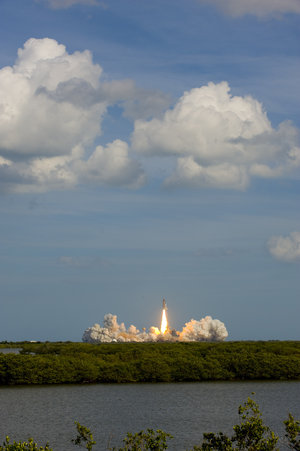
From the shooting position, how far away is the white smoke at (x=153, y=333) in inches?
5049

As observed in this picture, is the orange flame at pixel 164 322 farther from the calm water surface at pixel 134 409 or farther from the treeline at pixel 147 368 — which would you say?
the calm water surface at pixel 134 409

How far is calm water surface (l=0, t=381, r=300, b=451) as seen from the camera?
33156 mm

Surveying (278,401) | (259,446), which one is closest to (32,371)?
(278,401)

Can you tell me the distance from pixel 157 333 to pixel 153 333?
2.84 ft

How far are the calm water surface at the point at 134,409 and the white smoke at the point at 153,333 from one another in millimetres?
72346

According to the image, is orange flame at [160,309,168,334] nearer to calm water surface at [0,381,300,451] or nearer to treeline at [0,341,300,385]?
treeline at [0,341,300,385]

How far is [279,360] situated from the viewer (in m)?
59.8

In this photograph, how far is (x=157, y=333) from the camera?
136 meters

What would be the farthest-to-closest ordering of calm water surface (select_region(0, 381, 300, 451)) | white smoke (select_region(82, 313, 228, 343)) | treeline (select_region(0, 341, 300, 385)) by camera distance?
1. white smoke (select_region(82, 313, 228, 343))
2. treeline (select_region(0, 341, 300, 385))
3. calm water surface (select_region(0, 381, 300, 451))

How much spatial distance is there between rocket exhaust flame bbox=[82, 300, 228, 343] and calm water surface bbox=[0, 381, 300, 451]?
72382 mm

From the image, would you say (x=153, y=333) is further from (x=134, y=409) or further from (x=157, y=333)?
(x=134, y=409)

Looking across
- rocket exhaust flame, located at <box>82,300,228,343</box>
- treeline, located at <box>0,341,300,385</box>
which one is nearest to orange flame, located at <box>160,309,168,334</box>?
rocket exhaust flame, located at <box>82,300,228,343</box>

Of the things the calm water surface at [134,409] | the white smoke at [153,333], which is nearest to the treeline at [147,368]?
the calm water surface at [134,409]

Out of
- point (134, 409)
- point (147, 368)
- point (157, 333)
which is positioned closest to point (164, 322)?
point (157, 333)
